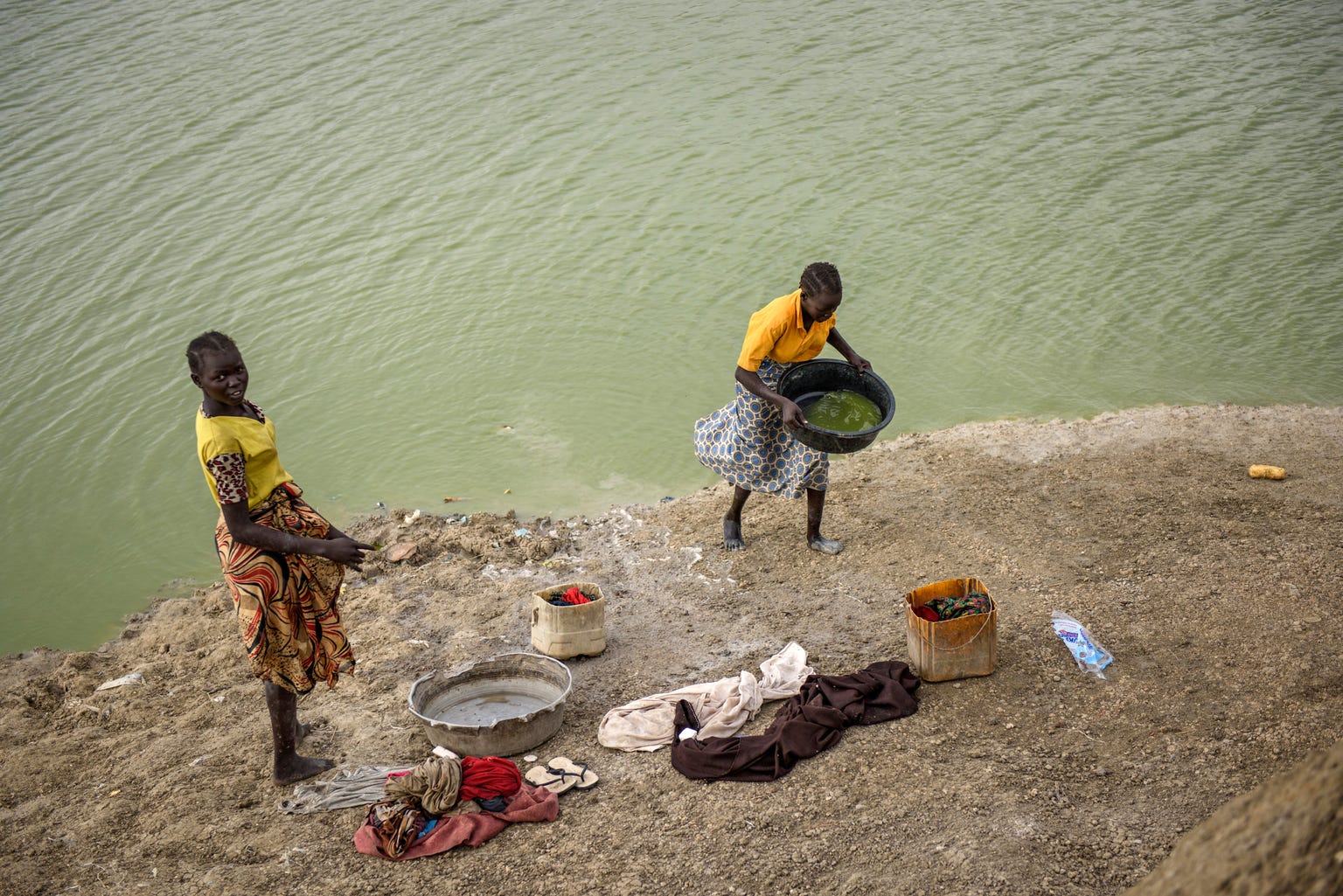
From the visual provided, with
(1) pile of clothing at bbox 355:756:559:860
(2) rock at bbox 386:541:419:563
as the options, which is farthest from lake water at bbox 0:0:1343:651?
(1) pile of clothing at bbox 355:756:559:860

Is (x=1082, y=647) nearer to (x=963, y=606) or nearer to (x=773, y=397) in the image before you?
(x=963, y=606)

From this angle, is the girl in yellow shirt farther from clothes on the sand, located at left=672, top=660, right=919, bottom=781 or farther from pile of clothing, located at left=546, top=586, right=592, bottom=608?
clothes on the sand, located at left=672, top=660, right=919, bottom=781

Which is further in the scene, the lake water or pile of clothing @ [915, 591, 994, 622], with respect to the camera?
the lake water

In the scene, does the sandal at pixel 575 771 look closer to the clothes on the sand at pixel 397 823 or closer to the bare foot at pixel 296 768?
the clothes on the sand at pixel 397 823

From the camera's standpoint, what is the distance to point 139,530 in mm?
6941

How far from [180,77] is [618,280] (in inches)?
291

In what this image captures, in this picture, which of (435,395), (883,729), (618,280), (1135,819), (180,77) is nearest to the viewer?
(1135,819)

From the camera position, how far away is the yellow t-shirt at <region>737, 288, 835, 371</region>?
4.88 metres

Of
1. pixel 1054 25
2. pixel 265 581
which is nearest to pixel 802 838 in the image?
pixel 265 581

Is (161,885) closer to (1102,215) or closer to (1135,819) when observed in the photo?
(1135,819)

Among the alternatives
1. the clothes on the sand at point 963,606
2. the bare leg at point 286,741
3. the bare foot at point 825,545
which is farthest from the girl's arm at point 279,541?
the bare foot at point 825,545

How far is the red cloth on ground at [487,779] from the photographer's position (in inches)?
146

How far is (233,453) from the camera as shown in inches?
134

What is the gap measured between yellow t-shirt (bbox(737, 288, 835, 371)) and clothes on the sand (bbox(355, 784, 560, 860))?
2.26m
